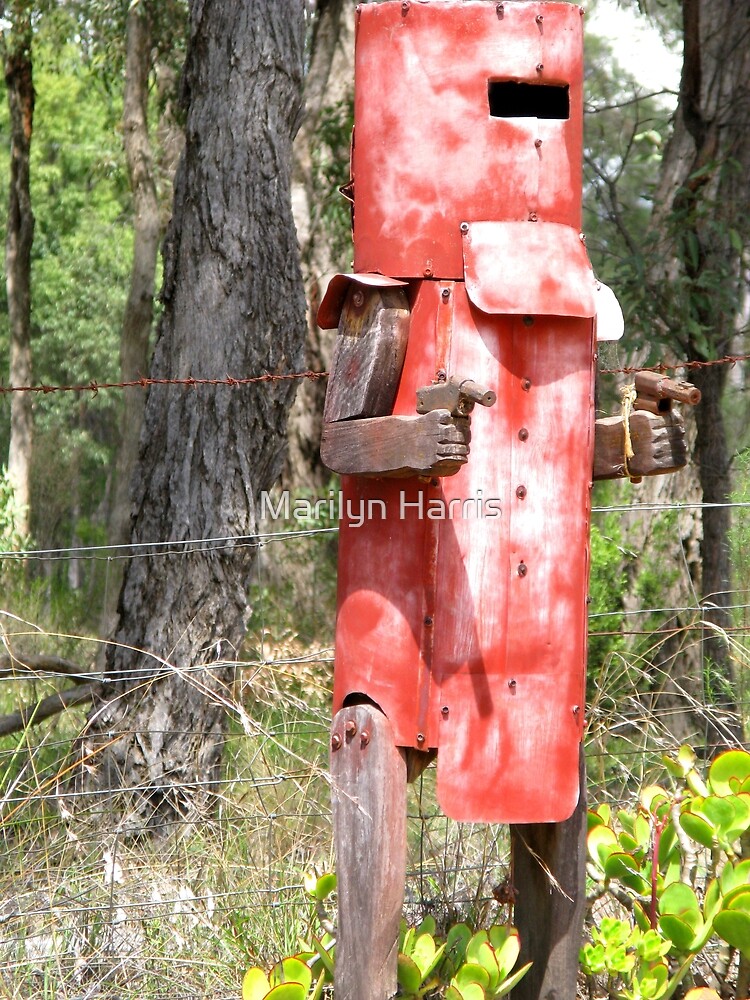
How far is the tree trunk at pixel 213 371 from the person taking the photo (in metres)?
4.30

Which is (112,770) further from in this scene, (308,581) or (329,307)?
(308,581)

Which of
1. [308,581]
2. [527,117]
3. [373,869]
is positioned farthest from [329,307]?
[308,581]

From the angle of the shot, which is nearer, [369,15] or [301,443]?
[369,15]

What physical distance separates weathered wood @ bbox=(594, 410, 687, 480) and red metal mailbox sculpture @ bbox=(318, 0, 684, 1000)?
0.17 m

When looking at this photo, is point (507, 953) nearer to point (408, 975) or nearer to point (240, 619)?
point (408, 975)

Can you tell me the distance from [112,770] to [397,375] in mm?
2304

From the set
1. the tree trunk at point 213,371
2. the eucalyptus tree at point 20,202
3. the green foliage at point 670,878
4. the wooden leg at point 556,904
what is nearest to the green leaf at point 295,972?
the wooden leg at point 556,904

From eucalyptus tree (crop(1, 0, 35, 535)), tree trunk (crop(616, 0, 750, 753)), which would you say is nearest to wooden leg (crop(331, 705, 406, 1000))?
tree trunk (crop(616, 0, 750, 753))

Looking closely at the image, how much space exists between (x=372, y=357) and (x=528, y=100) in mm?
763

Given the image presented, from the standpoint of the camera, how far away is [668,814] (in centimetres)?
306

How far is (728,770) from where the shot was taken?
2992 millimetres

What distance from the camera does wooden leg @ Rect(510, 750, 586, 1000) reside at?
2.78m

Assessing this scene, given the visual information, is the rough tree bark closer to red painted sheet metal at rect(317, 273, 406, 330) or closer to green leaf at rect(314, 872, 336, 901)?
green leaf at rect(314, 872, 336, 901)

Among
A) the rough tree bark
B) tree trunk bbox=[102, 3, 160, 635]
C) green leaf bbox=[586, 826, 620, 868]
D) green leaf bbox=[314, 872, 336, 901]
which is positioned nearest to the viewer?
green leaf bbox=[314, 872, 336, 901]
